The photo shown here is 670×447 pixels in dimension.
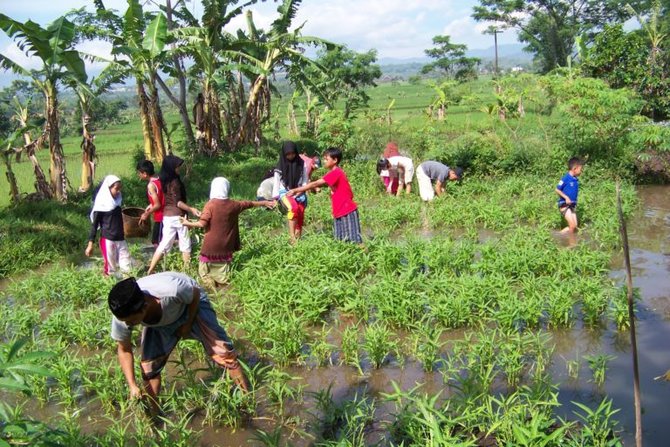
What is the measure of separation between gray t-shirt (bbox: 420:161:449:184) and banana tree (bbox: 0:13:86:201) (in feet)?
20.1

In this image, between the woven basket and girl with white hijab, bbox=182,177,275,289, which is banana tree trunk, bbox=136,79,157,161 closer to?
the woven basket

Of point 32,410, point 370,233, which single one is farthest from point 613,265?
point 32,410

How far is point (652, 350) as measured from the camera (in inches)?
178

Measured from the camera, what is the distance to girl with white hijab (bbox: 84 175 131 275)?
6.05 metres

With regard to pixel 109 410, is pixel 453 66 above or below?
above

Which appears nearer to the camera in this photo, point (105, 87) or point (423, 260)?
point (423, 260)

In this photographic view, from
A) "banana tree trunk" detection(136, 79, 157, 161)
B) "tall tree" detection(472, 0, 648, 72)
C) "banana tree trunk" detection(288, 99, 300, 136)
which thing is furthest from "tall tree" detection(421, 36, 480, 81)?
"banana tree trunk" detection(136, 79, 157, 161)

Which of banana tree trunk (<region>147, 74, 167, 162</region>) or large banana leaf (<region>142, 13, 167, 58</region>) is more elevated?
large banana leaf (<region>142, 13, 167, 58</region>)

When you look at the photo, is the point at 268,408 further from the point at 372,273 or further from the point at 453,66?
the point at 453,66

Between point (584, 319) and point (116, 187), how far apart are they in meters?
4.94

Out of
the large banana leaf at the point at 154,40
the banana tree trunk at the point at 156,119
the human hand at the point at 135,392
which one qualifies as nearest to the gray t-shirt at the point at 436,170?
the large banana leaf at the point at 154,40

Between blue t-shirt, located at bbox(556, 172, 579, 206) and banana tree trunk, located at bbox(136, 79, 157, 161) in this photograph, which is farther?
banana tree trunk, located at bbox(136, 79, 157, 161)

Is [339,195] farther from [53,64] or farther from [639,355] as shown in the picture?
[53,64]

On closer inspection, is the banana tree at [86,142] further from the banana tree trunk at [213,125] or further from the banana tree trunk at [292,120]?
the banana tree trunk at [292,120]
